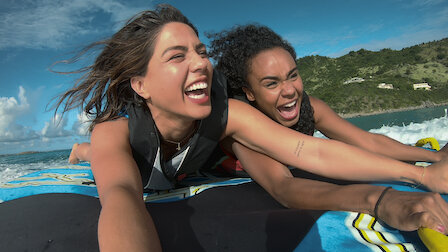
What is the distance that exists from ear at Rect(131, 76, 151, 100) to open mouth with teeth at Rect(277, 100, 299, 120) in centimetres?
110

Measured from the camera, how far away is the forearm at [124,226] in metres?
0.85

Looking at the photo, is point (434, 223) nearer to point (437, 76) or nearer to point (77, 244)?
point (77, 244)

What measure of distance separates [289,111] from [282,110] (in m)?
0.06

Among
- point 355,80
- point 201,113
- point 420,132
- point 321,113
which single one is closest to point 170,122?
point 201,113

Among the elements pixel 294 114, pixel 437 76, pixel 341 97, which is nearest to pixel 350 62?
pixel 437 76

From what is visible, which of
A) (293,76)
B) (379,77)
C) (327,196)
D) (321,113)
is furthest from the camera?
(379,77)

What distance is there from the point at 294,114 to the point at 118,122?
137 cm

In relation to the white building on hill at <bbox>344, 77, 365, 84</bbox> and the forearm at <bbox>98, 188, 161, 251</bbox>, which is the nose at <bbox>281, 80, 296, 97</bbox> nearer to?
the forearm at <bbox>98, 188, 161, 251</bbox>

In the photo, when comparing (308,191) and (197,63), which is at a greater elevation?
(197,63)

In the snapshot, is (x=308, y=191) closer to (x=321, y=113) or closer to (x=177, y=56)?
(x=177, y=56)

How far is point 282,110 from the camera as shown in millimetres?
2258

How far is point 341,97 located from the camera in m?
48.6

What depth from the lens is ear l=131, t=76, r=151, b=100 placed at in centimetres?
170

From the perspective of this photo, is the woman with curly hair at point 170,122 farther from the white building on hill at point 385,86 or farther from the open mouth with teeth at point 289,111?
the white building on hill at point 385,86
